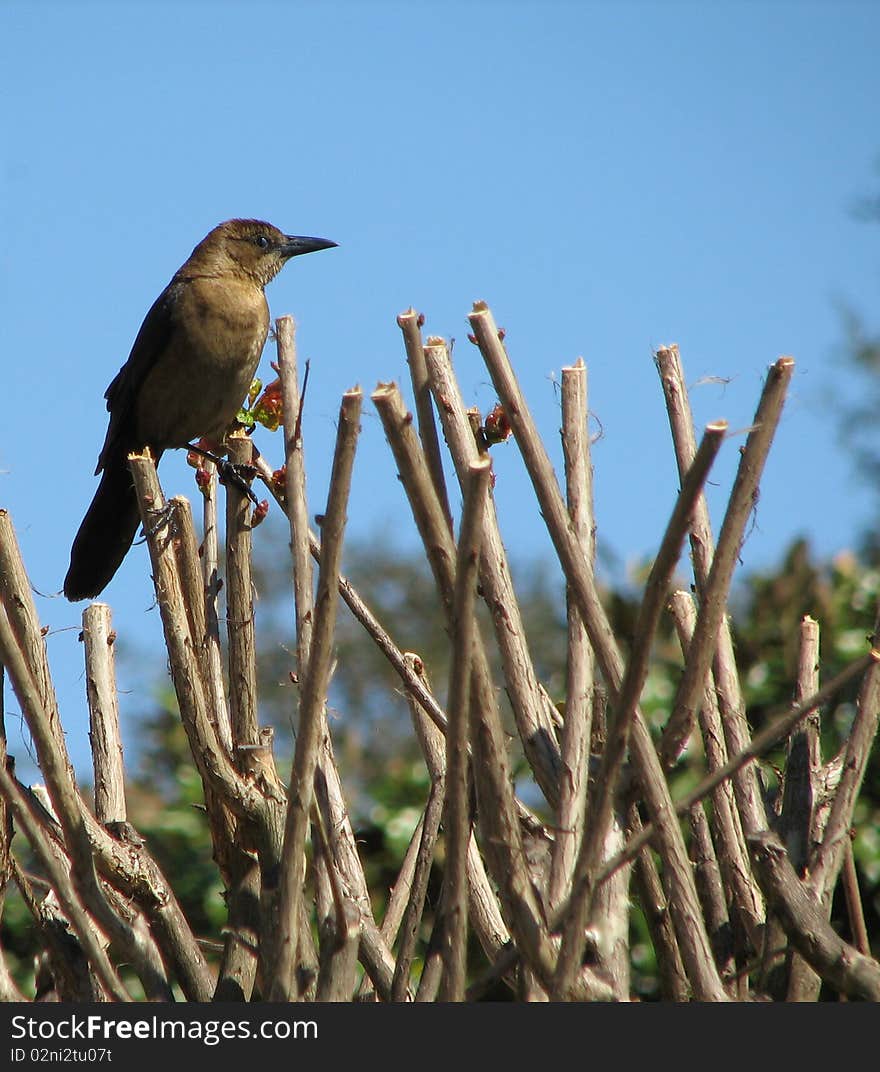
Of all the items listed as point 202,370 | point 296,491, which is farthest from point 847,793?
point 202,370

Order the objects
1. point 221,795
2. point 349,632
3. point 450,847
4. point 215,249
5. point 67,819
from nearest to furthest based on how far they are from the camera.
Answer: point 450,847
point 67,819
point 221,795
point 215,249
point 349,632

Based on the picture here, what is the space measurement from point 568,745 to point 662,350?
103 cm

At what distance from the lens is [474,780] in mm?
2207

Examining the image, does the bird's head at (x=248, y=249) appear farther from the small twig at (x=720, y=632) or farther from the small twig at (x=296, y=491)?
the small twig at (x=720, y=632)

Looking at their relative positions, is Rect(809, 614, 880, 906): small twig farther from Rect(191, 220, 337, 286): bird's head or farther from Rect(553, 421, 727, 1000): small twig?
Rect(191, 220, 337, 286): bird's head

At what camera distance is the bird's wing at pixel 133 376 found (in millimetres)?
5258

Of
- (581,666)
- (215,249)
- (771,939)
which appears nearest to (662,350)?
(581,666)

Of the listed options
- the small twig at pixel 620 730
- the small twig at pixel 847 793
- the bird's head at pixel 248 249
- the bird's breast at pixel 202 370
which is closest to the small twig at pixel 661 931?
the small twig at pixel 847 793

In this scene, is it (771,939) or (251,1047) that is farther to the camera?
(771,939)

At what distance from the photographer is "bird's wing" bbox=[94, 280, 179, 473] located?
526 cm

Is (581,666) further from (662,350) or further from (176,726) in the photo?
(176,726)

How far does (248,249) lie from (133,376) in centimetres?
79

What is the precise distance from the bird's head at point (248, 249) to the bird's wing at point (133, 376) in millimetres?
305

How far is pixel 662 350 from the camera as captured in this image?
2930mm
